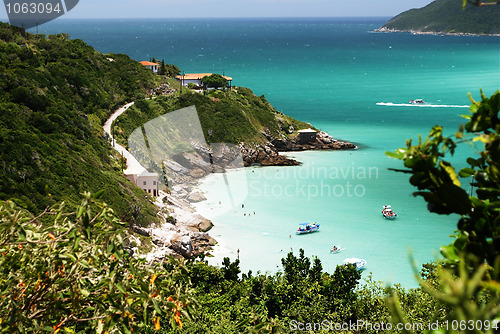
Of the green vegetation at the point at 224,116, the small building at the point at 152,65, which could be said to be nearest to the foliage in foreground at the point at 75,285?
the green vegetation at the point at 224,116

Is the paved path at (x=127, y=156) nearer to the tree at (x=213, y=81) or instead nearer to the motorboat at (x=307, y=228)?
the motorboat at (x=307, y=228)

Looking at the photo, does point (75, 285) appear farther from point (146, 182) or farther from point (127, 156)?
point (127, 156)

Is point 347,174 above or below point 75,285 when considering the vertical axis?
below

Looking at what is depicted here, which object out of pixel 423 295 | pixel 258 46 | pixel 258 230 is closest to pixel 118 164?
pixel 258 230

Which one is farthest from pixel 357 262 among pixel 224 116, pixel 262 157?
pixel 224 116

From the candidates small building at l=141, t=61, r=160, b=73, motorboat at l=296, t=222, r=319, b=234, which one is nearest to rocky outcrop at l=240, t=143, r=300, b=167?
motorboat at l=296, t=222, r=319, b=234

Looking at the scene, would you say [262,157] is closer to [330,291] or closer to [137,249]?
[137,249]
